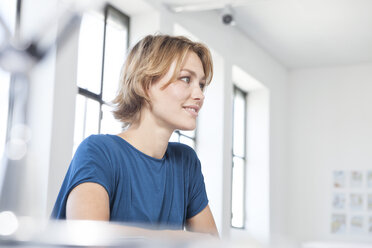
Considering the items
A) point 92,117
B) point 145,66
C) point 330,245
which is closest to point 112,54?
point 92,117

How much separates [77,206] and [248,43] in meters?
4.50

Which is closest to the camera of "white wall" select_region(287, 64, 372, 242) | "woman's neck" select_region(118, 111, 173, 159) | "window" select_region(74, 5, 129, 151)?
"woman's neck" select_region(118, 111, 173, 159)

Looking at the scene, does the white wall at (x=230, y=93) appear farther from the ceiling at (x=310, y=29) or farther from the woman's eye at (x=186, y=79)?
the woman's eye at (x=186, y=79)

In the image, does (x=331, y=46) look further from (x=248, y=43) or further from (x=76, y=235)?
(x=76, y=235)

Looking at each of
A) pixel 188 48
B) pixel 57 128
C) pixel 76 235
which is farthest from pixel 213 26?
pixel 76 235

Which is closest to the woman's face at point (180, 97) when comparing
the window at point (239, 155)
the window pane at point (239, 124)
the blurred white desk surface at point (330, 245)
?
the blurred white desk surface at point (330, 245)

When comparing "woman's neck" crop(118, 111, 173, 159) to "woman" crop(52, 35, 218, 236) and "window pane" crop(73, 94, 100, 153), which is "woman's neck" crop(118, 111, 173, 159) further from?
"window pane" crop(73, 94, 100, 153)

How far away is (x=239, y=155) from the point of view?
17.9 ft

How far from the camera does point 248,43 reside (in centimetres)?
502

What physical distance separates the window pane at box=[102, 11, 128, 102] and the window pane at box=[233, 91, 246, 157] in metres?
2.03

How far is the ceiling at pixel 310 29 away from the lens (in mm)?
4281

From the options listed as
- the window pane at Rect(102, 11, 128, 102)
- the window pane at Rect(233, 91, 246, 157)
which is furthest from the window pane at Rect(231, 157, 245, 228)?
the window pane at Rect(102, 11, 128, 102)

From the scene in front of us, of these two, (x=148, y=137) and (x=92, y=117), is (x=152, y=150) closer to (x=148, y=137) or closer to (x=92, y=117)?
(x=148, y=137)

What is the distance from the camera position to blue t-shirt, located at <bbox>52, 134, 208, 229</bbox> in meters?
0.72
